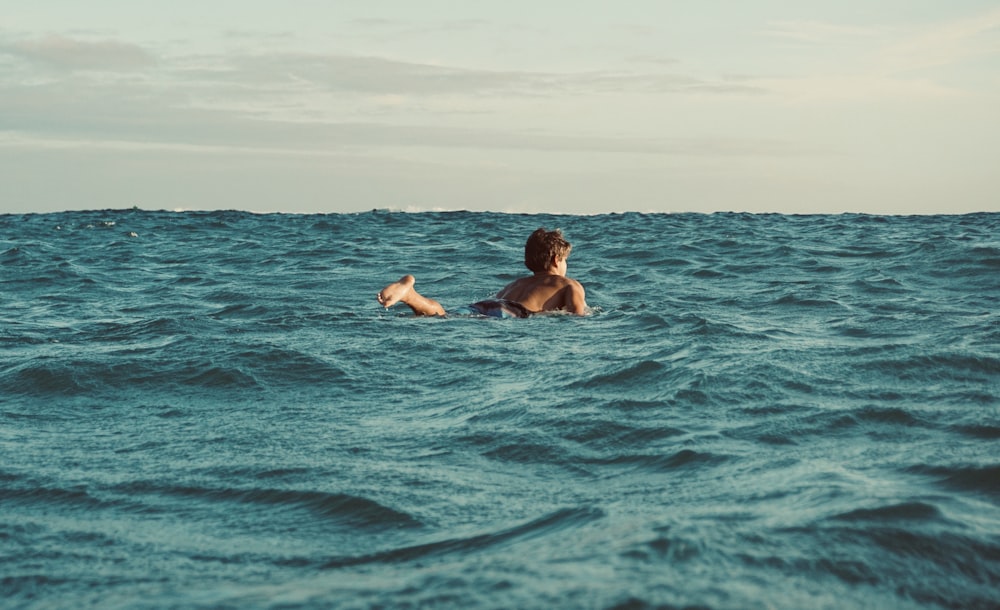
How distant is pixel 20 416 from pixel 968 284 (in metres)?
9.52

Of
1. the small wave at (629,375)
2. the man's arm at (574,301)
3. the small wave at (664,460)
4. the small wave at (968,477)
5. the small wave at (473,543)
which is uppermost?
the man's arm at (574,301)

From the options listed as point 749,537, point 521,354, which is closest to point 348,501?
point 749,537

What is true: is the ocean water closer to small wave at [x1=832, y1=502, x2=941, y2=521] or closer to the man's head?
small wave at [x1=832, y1=502, x2=941, y2=521]

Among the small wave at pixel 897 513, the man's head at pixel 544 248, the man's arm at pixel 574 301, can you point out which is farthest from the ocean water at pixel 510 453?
the man's head at pixel 544 248

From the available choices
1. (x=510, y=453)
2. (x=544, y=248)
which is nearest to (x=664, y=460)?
(x=510, y=453)

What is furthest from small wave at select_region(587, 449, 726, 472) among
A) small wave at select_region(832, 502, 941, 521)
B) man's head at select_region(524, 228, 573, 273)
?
man's head at select_region(524, 228, 573, 273)

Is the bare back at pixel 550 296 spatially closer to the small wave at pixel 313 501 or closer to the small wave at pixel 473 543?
the small wave at pixel 313 501

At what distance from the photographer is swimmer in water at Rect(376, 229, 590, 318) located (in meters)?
9.31

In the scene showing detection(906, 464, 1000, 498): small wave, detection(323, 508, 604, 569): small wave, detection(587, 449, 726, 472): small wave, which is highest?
detection(906, 464, 1000, 498): small wave

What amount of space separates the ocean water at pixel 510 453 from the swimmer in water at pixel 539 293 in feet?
0.98

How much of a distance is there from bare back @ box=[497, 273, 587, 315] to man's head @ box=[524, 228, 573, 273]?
20 cm

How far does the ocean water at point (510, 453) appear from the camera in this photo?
3.01 metres

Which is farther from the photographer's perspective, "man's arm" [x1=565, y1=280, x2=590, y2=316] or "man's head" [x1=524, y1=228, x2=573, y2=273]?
"man's head" [x1=524, y1=228, x2=573, y2=273]

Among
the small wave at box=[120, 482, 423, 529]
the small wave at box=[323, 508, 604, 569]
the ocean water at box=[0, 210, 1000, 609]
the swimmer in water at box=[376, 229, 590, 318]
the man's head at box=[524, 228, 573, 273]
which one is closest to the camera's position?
the ocean water at box=[0, 210, 1000, 609]
